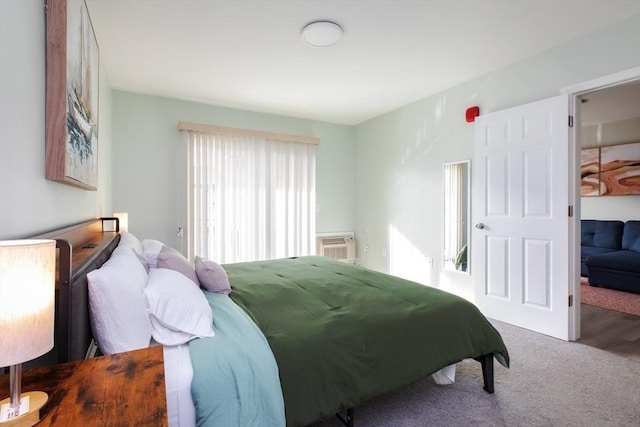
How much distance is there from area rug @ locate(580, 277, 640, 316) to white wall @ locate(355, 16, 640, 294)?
163 centimetres

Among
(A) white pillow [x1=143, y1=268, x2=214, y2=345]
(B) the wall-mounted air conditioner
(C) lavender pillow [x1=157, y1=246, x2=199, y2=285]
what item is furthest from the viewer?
(B) the wall-mounted air conditioner

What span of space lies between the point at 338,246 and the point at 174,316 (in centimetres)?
398

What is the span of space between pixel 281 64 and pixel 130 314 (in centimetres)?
270

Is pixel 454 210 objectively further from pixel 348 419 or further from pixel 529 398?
pixel 348 419

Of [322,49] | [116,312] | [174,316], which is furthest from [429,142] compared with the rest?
[116,312]

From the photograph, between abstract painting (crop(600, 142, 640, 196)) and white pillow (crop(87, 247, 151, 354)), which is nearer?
white pillow (crop(87, 247, 151, 354))

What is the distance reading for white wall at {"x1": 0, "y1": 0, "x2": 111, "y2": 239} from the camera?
0.98m

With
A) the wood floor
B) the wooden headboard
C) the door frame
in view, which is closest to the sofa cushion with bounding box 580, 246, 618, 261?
the wood floor

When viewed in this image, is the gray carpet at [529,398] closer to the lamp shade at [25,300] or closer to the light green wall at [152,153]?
the lamp shade at [25,300]

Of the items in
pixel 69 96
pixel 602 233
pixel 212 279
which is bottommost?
pixel 212 279

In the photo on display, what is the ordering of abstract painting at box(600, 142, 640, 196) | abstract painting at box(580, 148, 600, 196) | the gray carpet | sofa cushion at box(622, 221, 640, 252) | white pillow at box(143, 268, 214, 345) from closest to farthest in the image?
white pillow at box(143, 268, 214, 345) < the gray carpet < sofa cushion at box(622, 221, 640, 252) < abstract painting at box(600, 142, 640, 196) < abstract painting at box(580, 148, 600, 196)

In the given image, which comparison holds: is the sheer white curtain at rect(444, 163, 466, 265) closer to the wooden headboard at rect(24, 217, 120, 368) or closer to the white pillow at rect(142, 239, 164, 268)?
the white pillow at rect(142, 239, 164, 268)

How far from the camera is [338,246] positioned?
5.19 metres

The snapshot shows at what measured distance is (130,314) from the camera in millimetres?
1223
